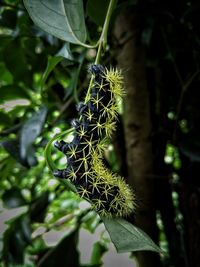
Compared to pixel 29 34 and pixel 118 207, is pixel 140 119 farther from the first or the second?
pixel 118 207

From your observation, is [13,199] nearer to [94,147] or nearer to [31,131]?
[31,131]

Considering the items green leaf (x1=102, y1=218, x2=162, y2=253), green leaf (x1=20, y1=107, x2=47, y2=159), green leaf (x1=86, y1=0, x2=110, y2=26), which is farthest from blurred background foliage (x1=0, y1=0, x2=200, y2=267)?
green leaf (x1=102, y1=218, x2=162, y2=253)

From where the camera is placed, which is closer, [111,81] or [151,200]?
[111,81]

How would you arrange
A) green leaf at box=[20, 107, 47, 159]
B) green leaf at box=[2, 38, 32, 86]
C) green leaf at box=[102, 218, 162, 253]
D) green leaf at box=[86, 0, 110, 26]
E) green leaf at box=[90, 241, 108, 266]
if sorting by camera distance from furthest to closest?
green leaf at box=[90, 241, 108, 266], green leaf at box=[2, 38, 32, 86], green leaf at box=[20, 107, 47, 159], green leaf at box=[86, 0, 110, 26], green leaf at box=[102, 218, 162, 253]

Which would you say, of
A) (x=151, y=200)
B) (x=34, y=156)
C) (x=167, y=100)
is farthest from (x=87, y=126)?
(x=167, y=100)

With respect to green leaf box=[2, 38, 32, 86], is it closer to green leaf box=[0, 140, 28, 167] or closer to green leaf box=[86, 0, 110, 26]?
green leaf box=[0, 140, 28, 167]

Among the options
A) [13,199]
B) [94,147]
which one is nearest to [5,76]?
[13,199]

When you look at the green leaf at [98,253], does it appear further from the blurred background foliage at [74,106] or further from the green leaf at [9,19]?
the green leaf at [9,19]
